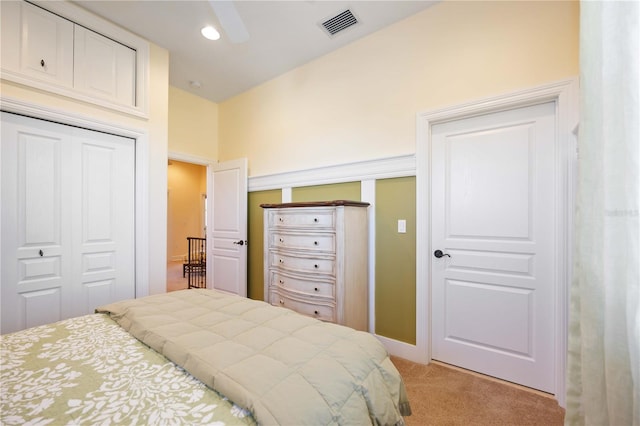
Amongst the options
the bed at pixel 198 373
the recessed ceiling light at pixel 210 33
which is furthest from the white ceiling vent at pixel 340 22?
the bed at pixel 198 373

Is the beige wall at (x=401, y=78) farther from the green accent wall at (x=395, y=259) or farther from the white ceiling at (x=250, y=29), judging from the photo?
the green accent wall at (x=395, y=259)

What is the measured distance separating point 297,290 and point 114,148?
2.20 meters

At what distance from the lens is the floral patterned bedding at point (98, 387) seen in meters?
0.69

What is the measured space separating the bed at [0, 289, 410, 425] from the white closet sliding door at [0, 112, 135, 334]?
48.5 inches

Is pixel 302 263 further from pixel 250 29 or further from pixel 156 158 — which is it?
pixel 250 29

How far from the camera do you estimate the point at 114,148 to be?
255 cm

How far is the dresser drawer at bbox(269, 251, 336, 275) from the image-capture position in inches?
90.4

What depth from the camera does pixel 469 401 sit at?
5.89 ft

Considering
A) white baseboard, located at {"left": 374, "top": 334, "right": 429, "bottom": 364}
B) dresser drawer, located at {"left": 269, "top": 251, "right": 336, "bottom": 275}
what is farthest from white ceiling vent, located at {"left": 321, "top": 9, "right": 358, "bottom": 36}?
white baseboard, located at {"left": 374, "top": 334, "right": 429, "bottom": 364}

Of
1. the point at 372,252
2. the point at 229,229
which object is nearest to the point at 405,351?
the point at 372,252

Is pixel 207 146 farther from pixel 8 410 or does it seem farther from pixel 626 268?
pixel 626 268

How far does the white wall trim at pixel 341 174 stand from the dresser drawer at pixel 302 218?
602mm

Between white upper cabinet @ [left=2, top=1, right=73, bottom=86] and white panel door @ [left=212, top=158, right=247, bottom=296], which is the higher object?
white upper cabinet @ [left=2, top=1, right=73, bottom=86]

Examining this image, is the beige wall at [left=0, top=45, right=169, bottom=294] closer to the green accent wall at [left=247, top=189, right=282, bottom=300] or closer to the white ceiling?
the white ceiling
